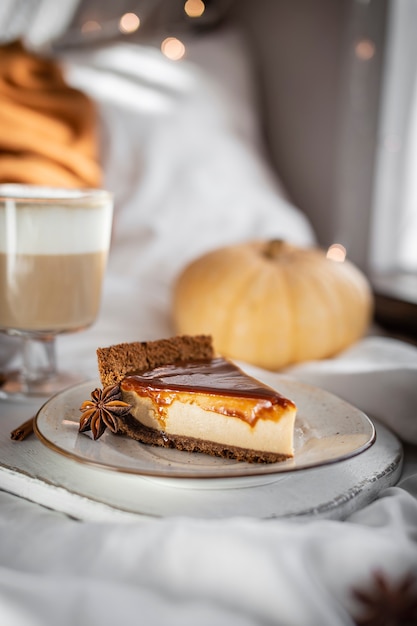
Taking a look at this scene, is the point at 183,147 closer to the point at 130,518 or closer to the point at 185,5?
the point at 185,5

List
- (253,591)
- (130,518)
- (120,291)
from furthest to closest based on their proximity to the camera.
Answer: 1. (120,291)
2. (130,518)
3. (253,591)

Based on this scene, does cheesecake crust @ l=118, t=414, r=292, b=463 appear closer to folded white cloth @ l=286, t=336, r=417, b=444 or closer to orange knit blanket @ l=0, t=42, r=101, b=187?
folded white cloth @ l=286, t=336, r=417, b=444

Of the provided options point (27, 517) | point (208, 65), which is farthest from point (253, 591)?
point (208, 65)

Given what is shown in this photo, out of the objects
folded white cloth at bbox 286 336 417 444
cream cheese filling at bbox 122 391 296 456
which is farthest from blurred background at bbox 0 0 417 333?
cream cheese filling at bbox 122 391 296 456

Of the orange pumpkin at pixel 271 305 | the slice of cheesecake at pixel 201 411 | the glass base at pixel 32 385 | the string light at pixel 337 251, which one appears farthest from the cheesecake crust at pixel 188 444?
the string light at pixel 337 251

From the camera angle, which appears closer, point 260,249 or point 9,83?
point 260,249

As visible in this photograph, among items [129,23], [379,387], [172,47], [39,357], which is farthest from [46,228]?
[129,23]

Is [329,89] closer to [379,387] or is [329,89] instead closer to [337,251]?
[337,251]
